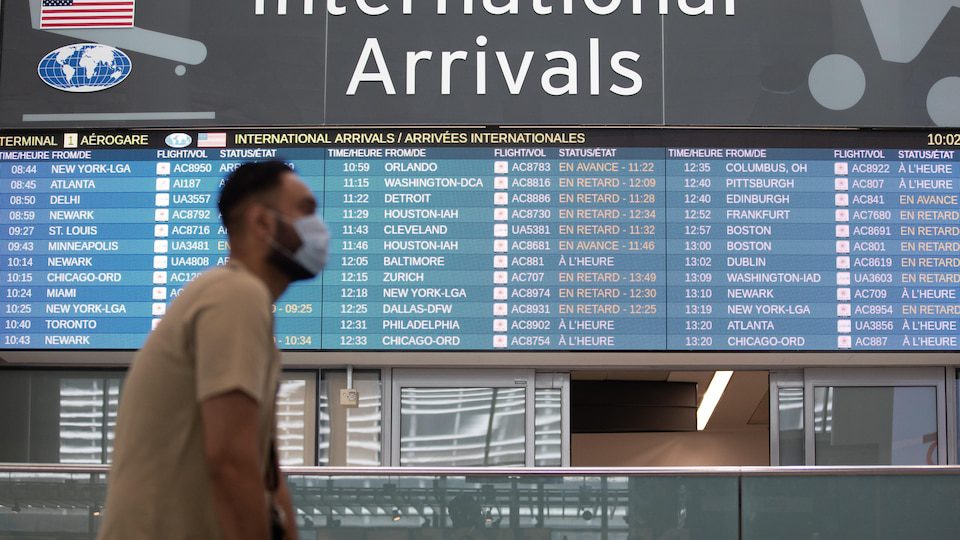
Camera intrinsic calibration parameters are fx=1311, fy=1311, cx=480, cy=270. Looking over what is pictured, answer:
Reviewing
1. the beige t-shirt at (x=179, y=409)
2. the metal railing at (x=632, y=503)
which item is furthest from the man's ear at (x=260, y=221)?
the metal railing at (x=632, y=503)

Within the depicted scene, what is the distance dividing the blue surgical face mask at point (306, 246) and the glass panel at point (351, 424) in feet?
15.5

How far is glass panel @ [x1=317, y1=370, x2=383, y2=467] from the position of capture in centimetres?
654

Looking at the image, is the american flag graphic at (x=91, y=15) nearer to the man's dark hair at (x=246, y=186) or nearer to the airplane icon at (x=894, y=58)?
the airplane icon at (x=894, y=58)

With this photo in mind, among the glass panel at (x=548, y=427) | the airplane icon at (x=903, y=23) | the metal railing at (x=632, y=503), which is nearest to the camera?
the metal railing at (x=632, y=503)

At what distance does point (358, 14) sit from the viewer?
6676mm

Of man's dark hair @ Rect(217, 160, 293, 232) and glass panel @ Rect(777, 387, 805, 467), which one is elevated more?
man's dark hair @ Rect(217, 160, 293, 232)

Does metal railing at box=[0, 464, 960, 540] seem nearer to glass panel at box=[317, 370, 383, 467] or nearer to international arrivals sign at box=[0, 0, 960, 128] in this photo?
glass panel at box=[317, 370, 383, 467]

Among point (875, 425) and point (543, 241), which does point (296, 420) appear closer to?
point (543, 241)

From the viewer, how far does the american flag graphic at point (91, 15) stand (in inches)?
265

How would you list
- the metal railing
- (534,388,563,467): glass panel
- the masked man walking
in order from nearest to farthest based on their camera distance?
the masked man walking, the metal railing, (534,388,563,467): glass panel

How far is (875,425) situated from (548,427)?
162cm

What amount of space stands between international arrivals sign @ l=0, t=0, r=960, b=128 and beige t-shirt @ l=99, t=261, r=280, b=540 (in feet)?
15.8

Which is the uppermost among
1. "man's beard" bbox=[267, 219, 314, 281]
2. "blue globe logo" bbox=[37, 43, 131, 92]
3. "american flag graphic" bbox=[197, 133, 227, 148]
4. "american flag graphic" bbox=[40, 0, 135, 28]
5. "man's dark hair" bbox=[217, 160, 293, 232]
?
"american flag graphic" bbox=[40, 0, 135, 28]

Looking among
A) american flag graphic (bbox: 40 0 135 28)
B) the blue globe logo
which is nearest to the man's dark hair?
the blue globe logo
